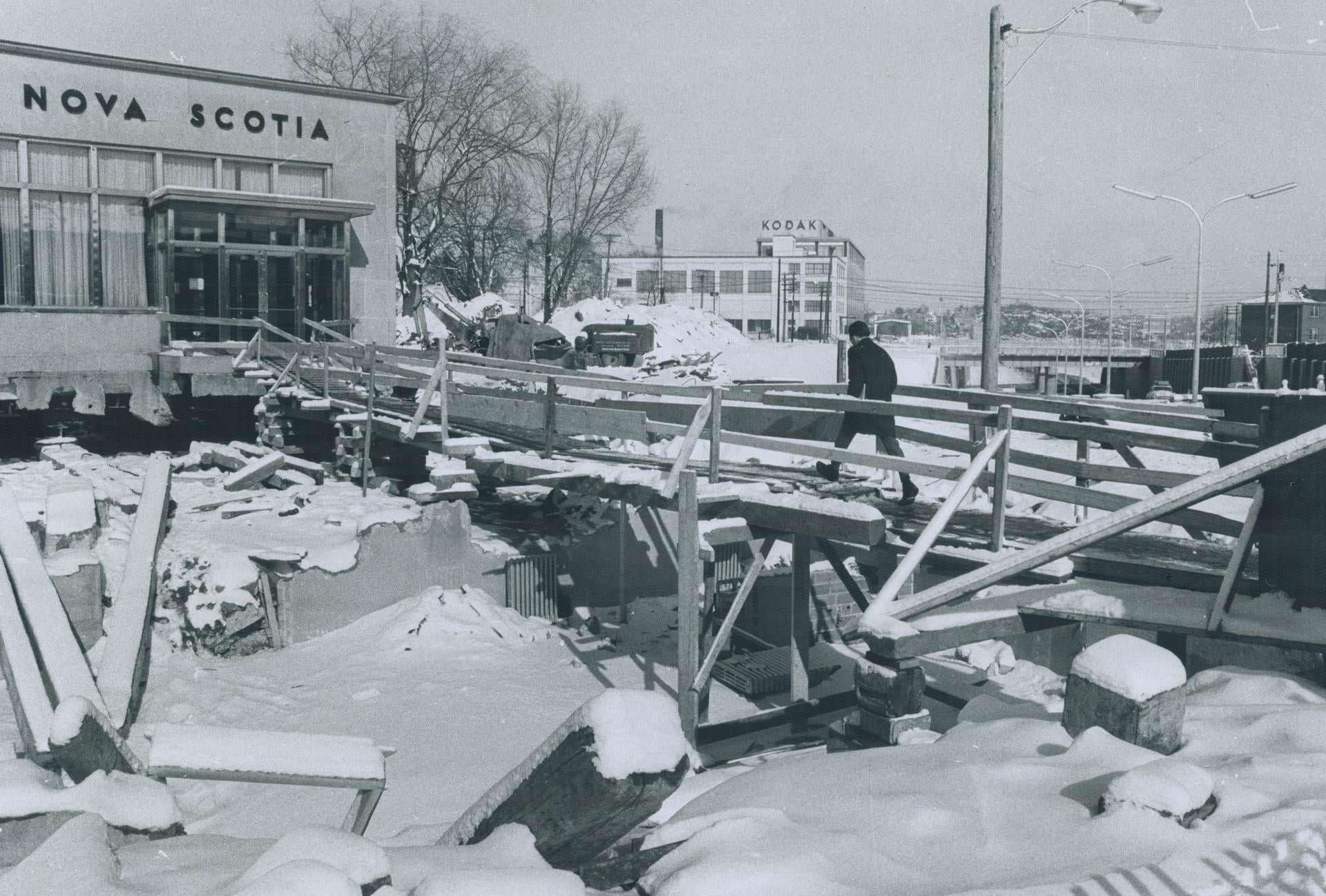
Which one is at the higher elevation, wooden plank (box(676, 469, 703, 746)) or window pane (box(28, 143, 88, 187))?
window pane (box(28, 143, 88, 187))

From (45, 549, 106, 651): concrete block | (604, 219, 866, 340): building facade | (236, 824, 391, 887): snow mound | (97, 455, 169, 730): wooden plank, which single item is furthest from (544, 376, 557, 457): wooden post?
(604, 219, 866, 340): building facade

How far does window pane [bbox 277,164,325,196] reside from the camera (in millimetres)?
24672

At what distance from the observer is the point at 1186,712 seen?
516 centimetres

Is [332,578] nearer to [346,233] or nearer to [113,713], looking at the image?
[113,713]

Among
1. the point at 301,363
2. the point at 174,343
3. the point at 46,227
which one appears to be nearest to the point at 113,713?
the point at 301,363

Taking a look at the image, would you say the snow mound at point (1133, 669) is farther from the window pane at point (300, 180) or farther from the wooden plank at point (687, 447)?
the window pane at point (300, 180)

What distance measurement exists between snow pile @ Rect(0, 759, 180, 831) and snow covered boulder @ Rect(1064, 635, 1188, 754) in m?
3.76

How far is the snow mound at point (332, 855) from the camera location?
2988mm

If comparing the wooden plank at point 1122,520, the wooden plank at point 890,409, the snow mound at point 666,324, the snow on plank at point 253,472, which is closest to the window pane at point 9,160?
the snow on plank at point 253,472

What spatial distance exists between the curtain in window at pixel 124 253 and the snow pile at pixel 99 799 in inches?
841

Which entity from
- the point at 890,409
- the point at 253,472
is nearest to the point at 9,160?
the point at 253,472

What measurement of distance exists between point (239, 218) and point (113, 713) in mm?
16196

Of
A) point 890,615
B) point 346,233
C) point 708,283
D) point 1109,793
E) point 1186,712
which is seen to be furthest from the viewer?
point 708,283

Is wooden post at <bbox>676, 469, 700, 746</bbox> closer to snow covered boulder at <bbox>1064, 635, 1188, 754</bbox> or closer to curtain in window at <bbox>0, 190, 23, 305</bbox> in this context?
snow covered boulder at <bbox>1064, 635, 1188, 754</bbox>
